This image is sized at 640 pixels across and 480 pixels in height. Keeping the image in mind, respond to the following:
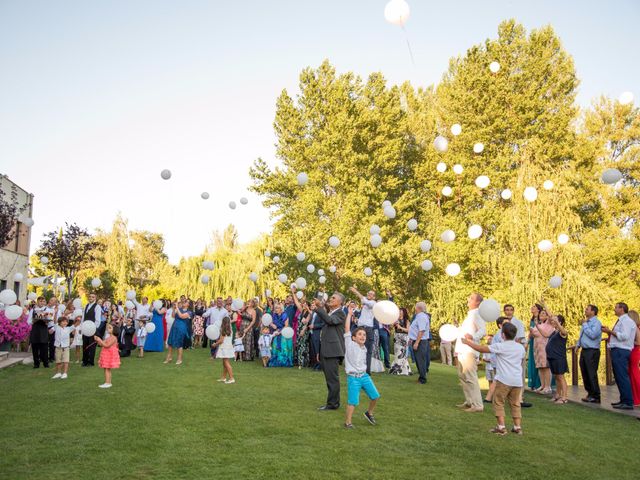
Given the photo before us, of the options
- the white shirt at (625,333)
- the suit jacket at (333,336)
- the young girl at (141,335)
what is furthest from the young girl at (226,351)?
the white shirt at (625,333)

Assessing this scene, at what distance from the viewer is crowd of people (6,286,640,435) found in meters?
7.38

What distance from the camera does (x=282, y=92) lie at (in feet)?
107

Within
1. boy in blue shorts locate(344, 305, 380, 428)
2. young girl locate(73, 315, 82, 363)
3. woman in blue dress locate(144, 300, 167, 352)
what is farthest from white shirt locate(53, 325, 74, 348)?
boy in blue shorts locate(344, 305, 380, 428)

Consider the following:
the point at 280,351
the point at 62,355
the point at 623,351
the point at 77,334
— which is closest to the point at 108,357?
the point at 62,355

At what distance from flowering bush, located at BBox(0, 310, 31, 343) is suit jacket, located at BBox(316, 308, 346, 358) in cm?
1209

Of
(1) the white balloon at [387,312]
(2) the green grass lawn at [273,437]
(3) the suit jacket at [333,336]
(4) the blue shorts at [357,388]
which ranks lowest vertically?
(2) the green grass lawn at [273,437]

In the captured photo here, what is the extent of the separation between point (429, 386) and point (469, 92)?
74.8 feet

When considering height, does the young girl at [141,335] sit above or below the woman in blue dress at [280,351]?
above

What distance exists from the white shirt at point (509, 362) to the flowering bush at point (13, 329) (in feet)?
48.7

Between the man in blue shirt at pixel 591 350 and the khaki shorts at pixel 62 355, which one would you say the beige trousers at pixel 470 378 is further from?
the khaki shorts at pixel 62 355

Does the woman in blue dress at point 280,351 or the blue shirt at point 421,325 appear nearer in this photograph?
the blue shirt at point 421,325

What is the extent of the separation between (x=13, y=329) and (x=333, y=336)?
12.4 metres

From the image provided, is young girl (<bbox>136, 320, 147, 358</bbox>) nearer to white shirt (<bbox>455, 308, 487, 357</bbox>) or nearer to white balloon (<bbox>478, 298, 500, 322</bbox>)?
white shirt (<bbox>455, 308, 487, 357</bbox>)

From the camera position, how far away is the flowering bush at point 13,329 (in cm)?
1558
